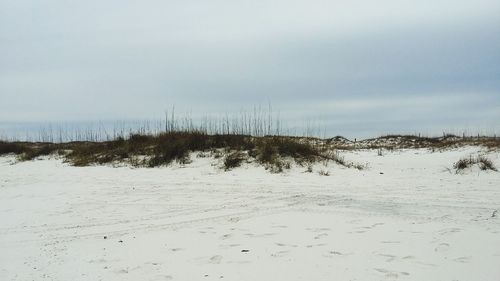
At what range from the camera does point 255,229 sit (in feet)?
16.4

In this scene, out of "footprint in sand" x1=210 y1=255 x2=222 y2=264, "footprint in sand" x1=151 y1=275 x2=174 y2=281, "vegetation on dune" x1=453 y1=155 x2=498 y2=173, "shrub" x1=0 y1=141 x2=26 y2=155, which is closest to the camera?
"footprint in sand" x1=151 y1=275 x2=174 y2=281

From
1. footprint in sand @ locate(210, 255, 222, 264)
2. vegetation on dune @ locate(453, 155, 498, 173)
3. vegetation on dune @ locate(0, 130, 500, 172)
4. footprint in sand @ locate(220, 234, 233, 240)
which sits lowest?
footprint in sand @ locate(210, 255, 222, 264)

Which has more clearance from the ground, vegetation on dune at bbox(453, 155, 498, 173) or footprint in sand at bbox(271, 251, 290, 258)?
vegetation on dune at bbox(453, 155, 498, 173)

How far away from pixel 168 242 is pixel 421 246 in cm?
245

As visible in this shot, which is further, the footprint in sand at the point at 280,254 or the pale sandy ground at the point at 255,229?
the footprint in sand at the point at 280,254

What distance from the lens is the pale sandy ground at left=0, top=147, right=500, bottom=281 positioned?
3723 millimetres

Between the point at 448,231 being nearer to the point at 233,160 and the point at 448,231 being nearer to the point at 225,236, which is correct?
the point at 225,236

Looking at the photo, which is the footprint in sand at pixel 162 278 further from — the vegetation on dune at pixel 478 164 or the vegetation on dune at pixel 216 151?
the vegetation on dune at pixel 478 164

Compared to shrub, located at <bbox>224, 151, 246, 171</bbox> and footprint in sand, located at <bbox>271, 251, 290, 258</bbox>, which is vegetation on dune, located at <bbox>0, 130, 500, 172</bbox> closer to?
shrub, located at <bbox>224, 151, 246, 171</bbox>

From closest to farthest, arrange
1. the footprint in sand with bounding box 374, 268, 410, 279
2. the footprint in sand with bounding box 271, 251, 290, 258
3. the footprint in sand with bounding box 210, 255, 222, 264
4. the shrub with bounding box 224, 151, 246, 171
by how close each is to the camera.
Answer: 1. the footprint in sand with bounding box 374, 268, 410, 279
2. the footprint in sand with bounding box 210, 255, 222, 264
3. the footprint in sand with bounding box 271, 251, 290, 258
4. the shrub with bounding box 224, 151, 246, 171

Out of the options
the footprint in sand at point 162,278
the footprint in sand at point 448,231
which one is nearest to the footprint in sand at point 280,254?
the footprint in sand at point 162,278

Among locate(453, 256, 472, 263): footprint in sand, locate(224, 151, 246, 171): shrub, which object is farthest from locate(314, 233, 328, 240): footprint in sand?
locate(224, 151, 246, 171): shrub

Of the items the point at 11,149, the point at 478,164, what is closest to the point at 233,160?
the point at 478,164

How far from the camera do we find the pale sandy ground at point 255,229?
12.2 ft
